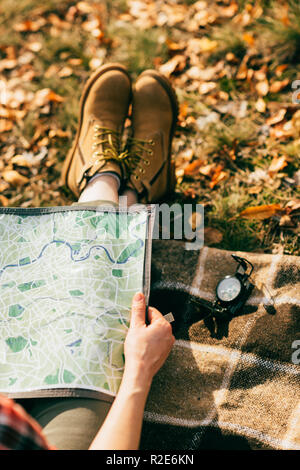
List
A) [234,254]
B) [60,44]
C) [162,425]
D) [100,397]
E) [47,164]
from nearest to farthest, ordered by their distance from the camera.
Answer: [100,397] → [162,425] → [234,254] → [47,164] → [60,44]

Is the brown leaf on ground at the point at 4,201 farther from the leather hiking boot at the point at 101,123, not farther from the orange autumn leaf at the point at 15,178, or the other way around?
the leather hiking boot at the point at 101,123

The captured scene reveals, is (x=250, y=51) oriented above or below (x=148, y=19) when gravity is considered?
below

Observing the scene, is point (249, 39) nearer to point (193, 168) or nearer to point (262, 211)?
point (193, 168)

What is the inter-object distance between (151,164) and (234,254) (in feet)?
1.77

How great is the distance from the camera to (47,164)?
1.85 metres

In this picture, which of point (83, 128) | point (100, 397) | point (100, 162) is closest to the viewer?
point (100, 397)

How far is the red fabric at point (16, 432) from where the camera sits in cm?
68

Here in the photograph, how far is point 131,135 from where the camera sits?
1731mm

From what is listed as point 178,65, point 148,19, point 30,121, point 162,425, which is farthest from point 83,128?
point 162,425

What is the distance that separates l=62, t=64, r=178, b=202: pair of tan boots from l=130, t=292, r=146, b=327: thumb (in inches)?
22.2

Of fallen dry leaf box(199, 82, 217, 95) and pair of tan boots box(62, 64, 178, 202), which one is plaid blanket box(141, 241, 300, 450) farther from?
fallen dry leaf box(199, 82, 217, 95)

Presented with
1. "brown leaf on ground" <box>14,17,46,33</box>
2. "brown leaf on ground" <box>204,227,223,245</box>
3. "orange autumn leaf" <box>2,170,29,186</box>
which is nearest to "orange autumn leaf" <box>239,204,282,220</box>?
"brown leaf on ground" <box>204,227,223,245</box>

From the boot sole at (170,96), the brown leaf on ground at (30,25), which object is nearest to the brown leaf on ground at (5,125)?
the brown leaf on ground at (30,25)

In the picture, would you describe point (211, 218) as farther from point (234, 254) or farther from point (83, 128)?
point (83, 128)
